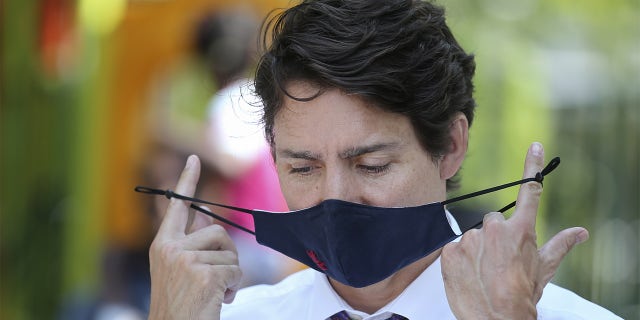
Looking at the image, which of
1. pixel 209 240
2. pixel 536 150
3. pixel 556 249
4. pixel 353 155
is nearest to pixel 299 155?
pixel 353 155

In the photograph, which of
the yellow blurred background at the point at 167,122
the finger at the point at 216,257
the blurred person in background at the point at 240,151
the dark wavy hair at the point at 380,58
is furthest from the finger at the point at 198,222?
the yellow blurred background at the point at 167,122

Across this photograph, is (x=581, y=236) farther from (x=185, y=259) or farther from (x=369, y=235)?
(x=185, y=259)

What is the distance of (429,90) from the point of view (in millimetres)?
2807

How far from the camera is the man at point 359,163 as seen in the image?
8.85 feet

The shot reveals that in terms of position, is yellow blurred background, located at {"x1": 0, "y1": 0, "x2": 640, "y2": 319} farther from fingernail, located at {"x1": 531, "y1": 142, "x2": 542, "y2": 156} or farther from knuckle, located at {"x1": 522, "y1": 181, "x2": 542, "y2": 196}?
knuckle, located at {"x1": 522, "y1": 181, "x2": 542, "y2": 196}

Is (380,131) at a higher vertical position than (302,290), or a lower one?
higher

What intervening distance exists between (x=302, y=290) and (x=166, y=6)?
3635 millimetres

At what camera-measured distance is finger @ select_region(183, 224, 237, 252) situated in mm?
2980

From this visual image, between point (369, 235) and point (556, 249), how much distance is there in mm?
515

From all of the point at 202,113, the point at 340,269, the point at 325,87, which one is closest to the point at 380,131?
the point at 325,87

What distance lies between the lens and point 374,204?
8.94 ft

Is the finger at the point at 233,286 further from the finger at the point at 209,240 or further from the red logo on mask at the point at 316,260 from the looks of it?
the red logo on mask at the point at 316,260

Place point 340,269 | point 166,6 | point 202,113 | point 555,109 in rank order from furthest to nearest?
point 166,6 → point 202,113 → point 555,109 → point 340,269

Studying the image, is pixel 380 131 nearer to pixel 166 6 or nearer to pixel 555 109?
pixel 555 109
